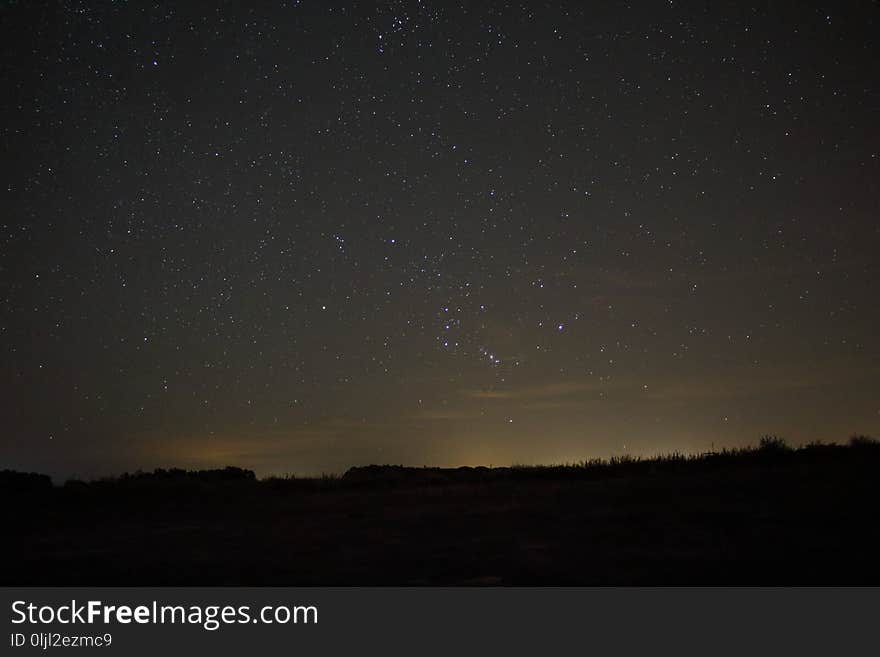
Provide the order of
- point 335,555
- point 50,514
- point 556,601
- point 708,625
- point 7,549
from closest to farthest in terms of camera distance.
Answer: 1. point 708,625
2. point 556,601
3. point 335,555
4. point 7,549
5. point 50,514

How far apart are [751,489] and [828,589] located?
5388 mm

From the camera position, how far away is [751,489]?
939 centimetres

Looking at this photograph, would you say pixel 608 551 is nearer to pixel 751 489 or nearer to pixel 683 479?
pixel 751 489

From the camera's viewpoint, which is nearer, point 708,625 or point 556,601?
point 708,625

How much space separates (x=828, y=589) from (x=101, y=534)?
26.8 feet

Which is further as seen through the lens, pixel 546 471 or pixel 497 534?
pixel 546 471

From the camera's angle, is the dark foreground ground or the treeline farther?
the treeline

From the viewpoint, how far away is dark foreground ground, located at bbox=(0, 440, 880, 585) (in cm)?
534

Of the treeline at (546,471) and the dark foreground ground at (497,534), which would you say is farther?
the treeline at (546,471)

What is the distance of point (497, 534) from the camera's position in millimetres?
7258

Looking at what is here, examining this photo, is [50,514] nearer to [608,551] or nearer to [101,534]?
[101,534]

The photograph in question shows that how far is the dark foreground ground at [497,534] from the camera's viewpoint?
5336 mm

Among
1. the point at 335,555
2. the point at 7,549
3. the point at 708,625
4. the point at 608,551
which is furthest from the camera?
the point at 7,549

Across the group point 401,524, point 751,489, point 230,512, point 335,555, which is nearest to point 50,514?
point 230,512
